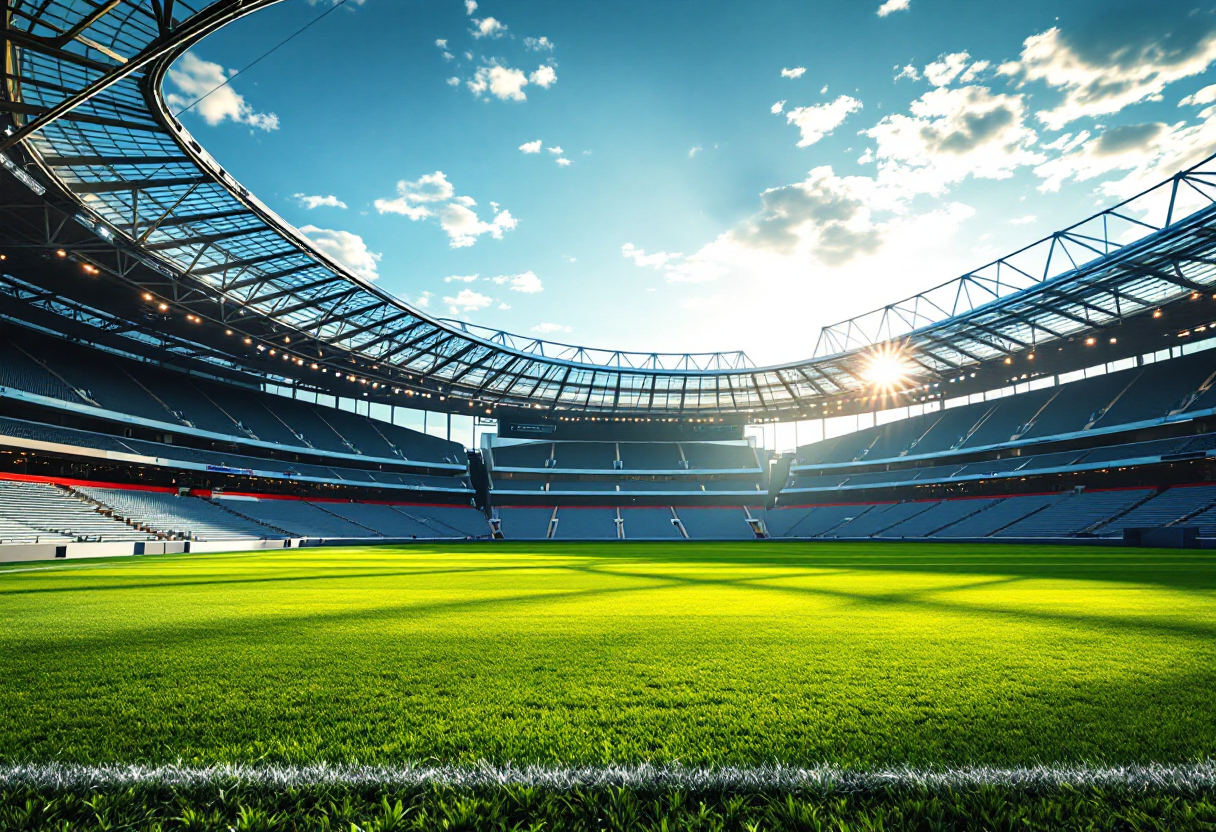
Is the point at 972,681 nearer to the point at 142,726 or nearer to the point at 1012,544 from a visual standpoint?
the point at 142,726

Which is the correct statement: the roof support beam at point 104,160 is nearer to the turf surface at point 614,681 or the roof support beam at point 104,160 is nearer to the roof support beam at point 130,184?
the roof support beam at point 130,184

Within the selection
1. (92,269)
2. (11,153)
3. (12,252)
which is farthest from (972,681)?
(12,252)

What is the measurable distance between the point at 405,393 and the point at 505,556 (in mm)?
34478

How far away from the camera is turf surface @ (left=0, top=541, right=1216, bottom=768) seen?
3100mm

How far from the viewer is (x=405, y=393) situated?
55812mm

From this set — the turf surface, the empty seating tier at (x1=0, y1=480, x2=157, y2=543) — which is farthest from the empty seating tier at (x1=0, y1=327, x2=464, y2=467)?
the turf surface

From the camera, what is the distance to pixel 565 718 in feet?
11.7

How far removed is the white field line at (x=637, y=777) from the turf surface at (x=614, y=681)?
0.17 m

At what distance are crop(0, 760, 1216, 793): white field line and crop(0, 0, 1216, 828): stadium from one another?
0.08ft

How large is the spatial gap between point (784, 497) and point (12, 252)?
63.0 m

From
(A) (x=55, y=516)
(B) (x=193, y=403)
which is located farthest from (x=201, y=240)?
(B) (x=193, y=403)

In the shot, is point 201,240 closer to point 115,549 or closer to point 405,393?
point 115,549

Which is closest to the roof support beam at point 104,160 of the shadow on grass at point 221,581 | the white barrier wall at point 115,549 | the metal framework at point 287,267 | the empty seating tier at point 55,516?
the metal framework at point 287,267

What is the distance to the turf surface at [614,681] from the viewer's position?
3100mm
